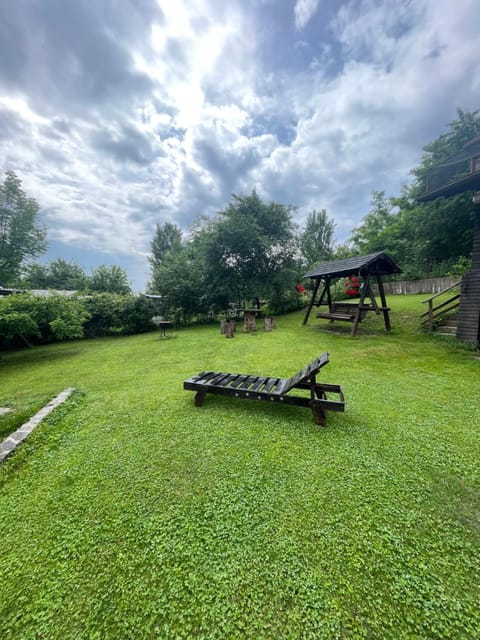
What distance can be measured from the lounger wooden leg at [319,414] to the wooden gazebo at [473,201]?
5855 millimetres

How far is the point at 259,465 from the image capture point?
224 cm

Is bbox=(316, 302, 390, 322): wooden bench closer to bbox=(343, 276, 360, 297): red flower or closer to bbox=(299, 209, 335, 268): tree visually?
bbox=(343, 276, 360, 297): red flower

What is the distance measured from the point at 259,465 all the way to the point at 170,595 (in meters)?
1.13

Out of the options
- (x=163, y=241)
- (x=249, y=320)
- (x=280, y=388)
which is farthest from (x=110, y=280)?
(x=280, y=388)

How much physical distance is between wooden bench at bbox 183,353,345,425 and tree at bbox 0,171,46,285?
1955cm

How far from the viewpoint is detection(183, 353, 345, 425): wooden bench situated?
2818mm

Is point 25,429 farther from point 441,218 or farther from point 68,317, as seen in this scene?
point 441,218

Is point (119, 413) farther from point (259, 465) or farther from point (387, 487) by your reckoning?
point (387, 487)

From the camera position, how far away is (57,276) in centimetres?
2862

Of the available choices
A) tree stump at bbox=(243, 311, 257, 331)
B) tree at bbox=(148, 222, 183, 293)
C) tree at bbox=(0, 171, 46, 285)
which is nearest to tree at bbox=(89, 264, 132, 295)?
tree at bbox=(148, 222, 183, 293)

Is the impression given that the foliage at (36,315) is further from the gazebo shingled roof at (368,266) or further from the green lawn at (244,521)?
the gazebo shingled roof at (368,266)

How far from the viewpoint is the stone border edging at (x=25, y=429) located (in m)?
2.58

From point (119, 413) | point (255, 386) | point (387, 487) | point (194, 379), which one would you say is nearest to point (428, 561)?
point (387, 487)

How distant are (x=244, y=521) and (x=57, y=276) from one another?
3647 centimetres
